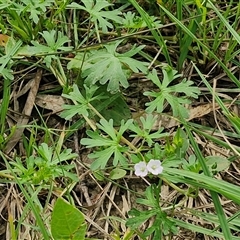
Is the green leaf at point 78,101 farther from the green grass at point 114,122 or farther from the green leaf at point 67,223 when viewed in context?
the green leaf at point 67,223

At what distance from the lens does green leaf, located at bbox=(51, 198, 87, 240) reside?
56.1 inches

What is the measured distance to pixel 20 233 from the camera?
170 cm

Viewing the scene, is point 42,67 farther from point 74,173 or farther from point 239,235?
point 239,235

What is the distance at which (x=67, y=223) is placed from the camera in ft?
4.77

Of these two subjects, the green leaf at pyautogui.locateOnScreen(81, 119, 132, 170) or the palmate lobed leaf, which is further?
the palmate lobed leaf

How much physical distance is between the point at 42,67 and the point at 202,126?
0.63 m

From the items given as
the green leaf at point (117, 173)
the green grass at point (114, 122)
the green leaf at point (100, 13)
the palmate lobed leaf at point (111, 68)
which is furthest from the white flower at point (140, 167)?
the green leaf at point (100, 13)

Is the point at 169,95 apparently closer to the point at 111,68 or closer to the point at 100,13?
the point at 111,68

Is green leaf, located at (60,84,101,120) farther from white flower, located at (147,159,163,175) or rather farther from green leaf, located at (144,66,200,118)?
white flower, located at (147,159,163,175)

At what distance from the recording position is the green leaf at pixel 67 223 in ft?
4.68

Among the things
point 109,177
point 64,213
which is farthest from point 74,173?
point 64,213

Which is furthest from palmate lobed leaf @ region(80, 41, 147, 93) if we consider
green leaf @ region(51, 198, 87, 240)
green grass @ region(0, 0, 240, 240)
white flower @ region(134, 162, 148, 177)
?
green leaf @ region(51, 198, 87, 240)

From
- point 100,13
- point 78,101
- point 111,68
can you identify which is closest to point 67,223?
point 78,101

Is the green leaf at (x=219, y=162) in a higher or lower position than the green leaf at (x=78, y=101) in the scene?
lower
